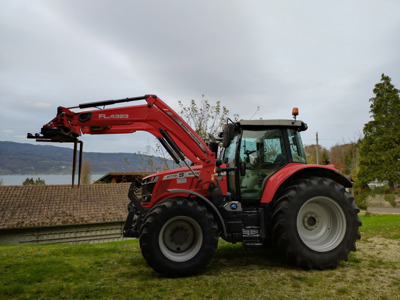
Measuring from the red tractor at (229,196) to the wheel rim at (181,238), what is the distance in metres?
0.01

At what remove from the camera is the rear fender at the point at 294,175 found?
15.7 feet

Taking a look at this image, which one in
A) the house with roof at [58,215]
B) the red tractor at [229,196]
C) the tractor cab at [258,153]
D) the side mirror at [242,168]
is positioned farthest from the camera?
the house with roof at [58,215]

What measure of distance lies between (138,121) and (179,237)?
6.44ft

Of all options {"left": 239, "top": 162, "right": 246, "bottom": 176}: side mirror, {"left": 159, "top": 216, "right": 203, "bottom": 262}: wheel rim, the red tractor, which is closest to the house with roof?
the red tractor

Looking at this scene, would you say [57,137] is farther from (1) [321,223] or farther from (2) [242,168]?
(1) [321,223]

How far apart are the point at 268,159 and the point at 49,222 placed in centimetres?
2151

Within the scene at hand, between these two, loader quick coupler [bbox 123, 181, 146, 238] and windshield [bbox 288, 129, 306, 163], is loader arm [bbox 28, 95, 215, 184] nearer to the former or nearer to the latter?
loader quick coupler [bbox 123, 181, 146, 238]

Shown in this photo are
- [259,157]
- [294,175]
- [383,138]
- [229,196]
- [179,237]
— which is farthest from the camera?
[383,138]

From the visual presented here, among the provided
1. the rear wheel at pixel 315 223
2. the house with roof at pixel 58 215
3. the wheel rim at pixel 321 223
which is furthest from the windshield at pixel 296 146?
the house with roof at pixel 58 215

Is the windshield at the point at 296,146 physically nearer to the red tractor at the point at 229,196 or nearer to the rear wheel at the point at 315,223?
the red tractor at the point at 229,196

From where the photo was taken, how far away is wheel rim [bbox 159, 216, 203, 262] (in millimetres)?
4438

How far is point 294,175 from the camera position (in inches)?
200

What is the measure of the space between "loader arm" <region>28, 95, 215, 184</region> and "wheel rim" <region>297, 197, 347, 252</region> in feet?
5.58

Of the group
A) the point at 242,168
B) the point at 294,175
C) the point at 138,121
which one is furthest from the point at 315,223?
the point at 138,121
